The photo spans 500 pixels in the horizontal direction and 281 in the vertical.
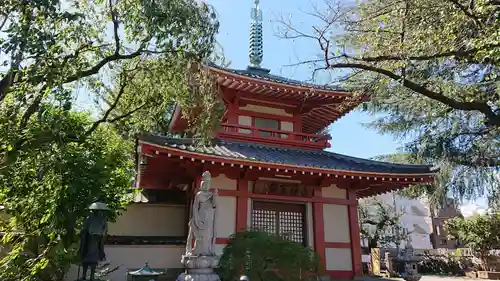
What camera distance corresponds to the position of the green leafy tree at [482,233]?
17.0m

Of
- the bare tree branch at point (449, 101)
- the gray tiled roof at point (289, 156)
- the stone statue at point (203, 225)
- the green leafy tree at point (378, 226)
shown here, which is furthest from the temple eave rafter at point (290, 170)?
the green leafy tree at point (378, 226)

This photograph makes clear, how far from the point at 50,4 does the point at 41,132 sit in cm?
163

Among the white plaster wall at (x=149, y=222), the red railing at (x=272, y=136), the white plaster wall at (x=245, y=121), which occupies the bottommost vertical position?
the white plaster wall at (x=149, y=222)

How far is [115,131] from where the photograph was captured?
31.4 ft

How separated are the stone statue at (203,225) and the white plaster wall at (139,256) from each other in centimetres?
218

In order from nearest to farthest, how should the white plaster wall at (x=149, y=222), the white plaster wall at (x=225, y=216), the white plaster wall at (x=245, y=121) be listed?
1. the white plaster wall at (x=225, y=216)
2. the white plaster wall at (x=149, y=222)
3. the white plaster wall at (x=245, y=121)

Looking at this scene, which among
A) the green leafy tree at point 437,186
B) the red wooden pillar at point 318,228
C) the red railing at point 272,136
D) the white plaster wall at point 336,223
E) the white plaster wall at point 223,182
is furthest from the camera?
the green leafy tree at point 437,186

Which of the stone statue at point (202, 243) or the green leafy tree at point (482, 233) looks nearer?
the stone statue at point (202, 243)

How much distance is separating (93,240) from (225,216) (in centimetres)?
346

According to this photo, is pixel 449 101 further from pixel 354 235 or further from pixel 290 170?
pixel 354 235

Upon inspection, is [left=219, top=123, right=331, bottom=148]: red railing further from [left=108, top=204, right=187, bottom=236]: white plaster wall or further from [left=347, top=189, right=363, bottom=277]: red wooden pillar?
[left=108, top=204, right=187, bottom=236]: white plaster wall

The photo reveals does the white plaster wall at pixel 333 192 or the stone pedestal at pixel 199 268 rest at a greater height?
the white plaster wall at pixel 333 192

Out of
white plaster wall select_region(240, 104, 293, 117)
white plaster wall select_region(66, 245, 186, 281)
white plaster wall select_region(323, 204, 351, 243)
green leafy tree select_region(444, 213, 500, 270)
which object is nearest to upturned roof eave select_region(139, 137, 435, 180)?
white plaster wall select_region(323, 204, 351, 243)

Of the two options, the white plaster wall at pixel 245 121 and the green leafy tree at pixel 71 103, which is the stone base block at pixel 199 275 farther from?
the white plaster wall at pixel 245 121
